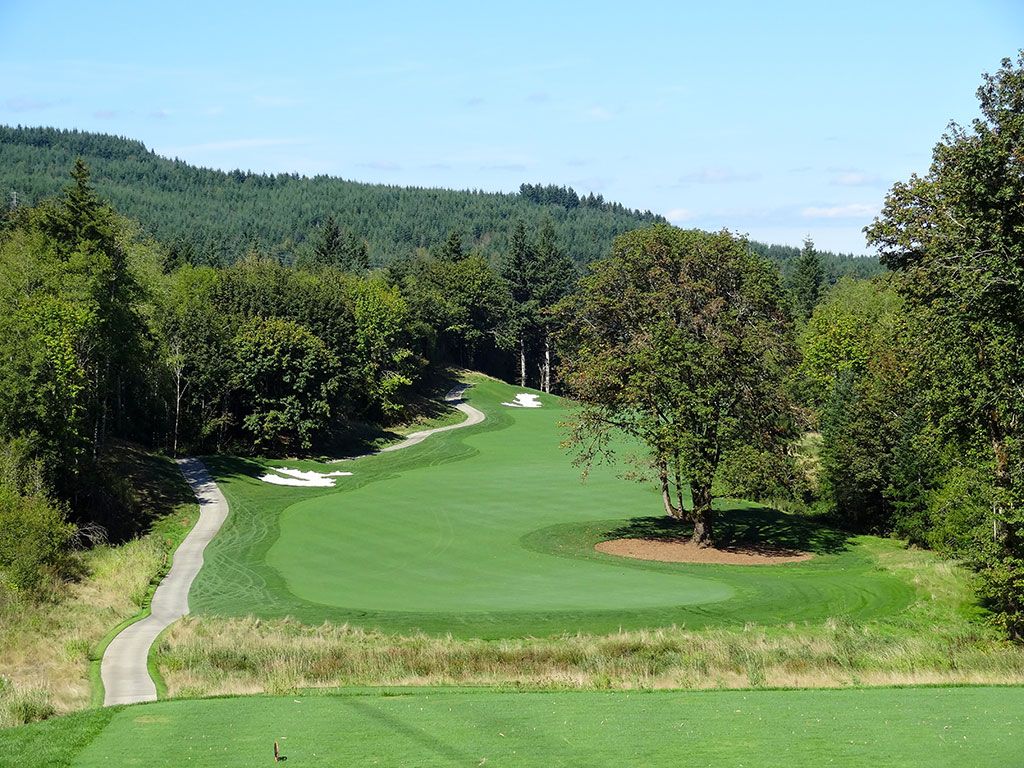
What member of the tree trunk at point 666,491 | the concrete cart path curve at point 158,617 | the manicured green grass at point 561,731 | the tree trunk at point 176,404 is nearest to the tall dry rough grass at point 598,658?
the concrete cart path curve at point 158,617

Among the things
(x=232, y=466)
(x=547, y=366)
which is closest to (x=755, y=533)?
(x=232, y=466)

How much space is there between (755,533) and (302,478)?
32208 mm

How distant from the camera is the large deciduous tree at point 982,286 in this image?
25.7 metres

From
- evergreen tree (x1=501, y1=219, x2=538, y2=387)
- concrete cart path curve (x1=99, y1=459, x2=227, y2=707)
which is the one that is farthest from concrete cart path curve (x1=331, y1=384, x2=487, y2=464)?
evergreen tree (x1=501, y1=219, x2=538, y2=387)

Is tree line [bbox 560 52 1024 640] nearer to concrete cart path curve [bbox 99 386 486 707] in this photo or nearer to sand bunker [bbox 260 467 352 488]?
concrete cart path curve [bbox 99 386 486 707]

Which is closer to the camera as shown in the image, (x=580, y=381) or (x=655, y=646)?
(x=655, y=646)

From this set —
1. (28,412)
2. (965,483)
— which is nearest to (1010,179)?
(965,483)

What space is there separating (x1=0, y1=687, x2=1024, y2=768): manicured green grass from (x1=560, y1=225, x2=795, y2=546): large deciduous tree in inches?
917

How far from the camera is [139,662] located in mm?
27578

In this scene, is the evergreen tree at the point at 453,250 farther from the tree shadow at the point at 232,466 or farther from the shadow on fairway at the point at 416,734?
the shadow on fairway at the point at 416,734

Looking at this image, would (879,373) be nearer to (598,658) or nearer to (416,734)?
(598,658)

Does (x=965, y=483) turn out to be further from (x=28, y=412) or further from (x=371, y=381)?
(x=371, y=381)

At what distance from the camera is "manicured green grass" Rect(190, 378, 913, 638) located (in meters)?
33.5

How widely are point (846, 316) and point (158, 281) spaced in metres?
61.0
